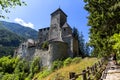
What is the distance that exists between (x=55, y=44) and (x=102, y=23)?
1663 inches

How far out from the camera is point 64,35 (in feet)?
240

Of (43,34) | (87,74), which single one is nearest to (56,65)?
(43,34)

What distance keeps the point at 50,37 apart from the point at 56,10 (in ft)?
26.2

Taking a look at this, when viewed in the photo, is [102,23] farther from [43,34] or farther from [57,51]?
[43,34]

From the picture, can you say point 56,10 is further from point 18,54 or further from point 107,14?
point 107,14

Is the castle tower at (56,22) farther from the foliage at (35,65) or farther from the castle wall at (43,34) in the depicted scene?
the foliage at (35,65)

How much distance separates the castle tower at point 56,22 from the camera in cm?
7800

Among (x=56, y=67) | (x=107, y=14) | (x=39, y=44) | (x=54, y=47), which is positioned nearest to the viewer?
(x=107, y=14)

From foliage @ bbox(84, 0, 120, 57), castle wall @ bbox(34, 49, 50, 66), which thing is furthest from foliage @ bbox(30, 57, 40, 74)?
foliage @ bbox(84, 0, 120, 57)

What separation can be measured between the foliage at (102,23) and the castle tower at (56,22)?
4727 cm

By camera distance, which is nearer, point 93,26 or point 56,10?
point 93,26

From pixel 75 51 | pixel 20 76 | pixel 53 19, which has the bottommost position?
pixel 20 76

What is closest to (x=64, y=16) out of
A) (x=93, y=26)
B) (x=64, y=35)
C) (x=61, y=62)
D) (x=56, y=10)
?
(x=56, y=10)

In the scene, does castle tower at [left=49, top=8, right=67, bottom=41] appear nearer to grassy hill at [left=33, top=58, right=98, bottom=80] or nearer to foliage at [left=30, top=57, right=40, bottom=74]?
foliage at [left=30, top=57, right=40, bottom=74]
